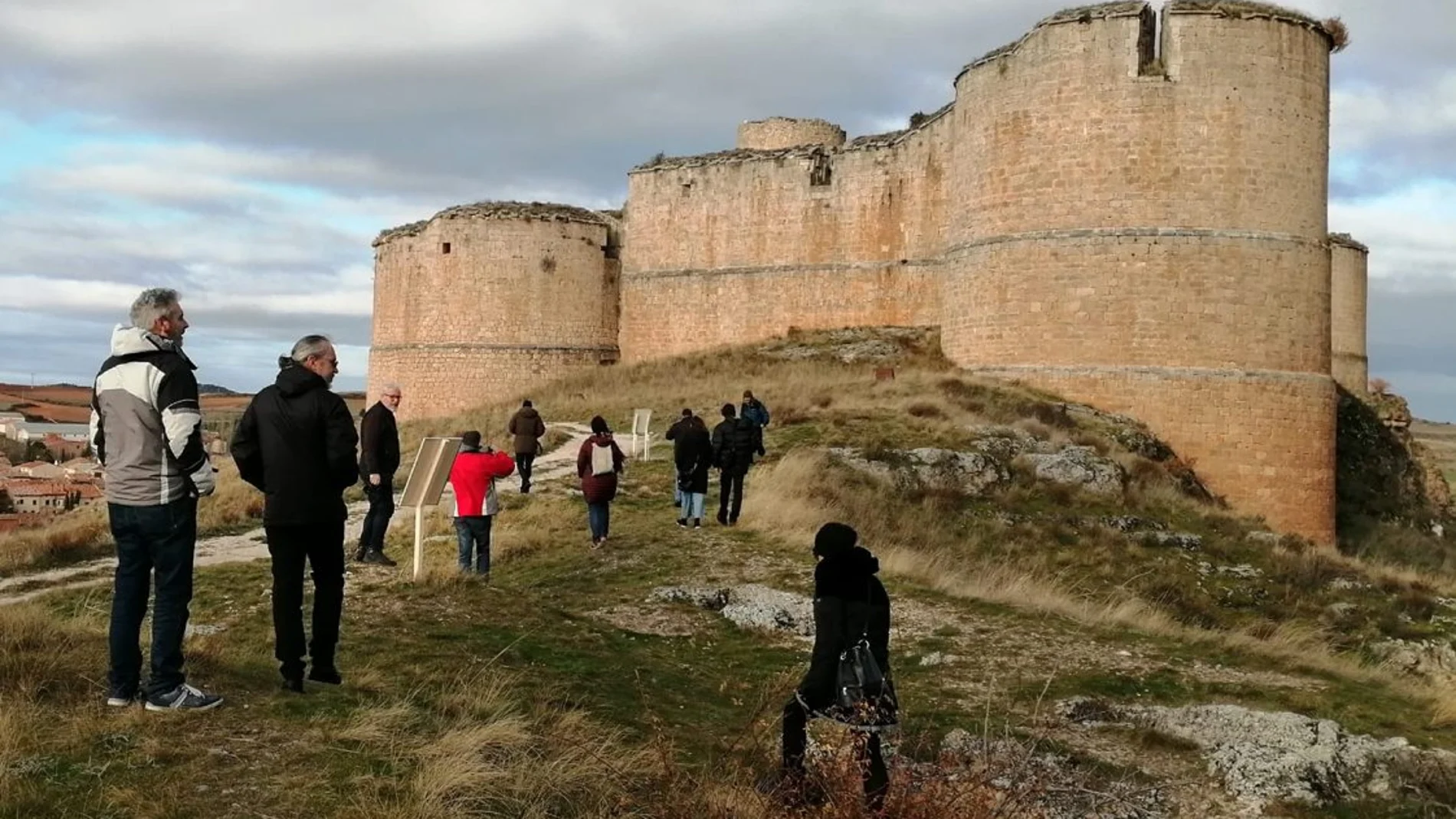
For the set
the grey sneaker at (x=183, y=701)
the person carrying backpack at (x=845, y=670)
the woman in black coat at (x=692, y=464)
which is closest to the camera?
the person carrying backpack at (x=845, y=670)

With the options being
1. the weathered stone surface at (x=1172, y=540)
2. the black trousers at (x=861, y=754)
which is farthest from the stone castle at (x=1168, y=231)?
the black trousers at (x=861, y=754)

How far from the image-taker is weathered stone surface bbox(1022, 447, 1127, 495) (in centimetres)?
1952

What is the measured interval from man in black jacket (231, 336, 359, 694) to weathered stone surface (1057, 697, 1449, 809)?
4996 mm

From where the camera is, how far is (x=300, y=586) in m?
6.23

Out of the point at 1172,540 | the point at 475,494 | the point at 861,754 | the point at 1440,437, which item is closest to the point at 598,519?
the point at 475,494

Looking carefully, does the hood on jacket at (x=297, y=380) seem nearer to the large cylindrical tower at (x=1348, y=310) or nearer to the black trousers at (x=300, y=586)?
the black trousers at (x=300, y=586)

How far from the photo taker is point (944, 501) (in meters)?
17.7

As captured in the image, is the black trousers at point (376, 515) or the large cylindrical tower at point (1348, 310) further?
the large cylindrical tower at point (1348, 310)

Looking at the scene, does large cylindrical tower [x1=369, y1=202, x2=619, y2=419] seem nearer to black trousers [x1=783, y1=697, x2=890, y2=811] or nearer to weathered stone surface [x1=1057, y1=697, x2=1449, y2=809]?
weathered stone surface [x1=1057, y1=697, x2=1449, y2=809]

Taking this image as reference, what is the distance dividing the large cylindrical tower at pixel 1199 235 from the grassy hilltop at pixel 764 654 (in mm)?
1743

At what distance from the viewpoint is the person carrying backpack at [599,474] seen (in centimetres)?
1316

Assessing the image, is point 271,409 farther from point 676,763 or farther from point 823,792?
point 823,792

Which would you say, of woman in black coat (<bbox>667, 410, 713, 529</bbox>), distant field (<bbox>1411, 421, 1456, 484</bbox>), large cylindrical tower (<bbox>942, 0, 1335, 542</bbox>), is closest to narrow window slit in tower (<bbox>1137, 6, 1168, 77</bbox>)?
large cylindrical tower (<bbox>942, 0, 1335, 542</bbox>)

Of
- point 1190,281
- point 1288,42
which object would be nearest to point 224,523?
point 1190,281
